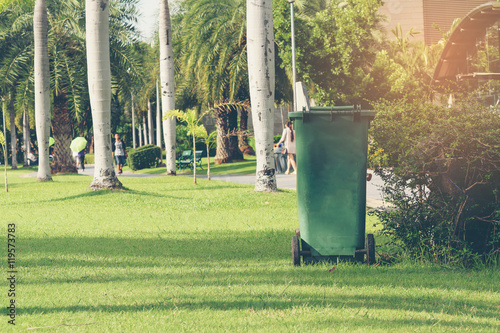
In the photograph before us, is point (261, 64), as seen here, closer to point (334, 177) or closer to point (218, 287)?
point (334, 177)

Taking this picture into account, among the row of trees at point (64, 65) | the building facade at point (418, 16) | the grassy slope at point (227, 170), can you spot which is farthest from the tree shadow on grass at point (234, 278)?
the building facade at point (418, 16)

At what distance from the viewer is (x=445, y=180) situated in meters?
5.73

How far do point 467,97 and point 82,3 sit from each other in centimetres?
2251

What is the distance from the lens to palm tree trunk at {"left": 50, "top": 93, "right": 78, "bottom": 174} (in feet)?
84.6

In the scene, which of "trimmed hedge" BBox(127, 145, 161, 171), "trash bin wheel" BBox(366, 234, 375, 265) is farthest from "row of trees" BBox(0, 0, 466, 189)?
"trash bin wheel" BBox(366, 234, 375, 265)

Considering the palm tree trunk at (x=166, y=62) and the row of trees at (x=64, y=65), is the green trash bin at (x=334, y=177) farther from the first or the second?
the palm tree trunk at (x=166, y=62)

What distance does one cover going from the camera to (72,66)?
81.7 feet

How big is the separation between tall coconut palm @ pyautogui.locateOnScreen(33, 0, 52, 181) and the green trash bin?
53.5ft

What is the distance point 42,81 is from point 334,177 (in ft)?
54.7

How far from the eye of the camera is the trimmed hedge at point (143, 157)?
101 feet

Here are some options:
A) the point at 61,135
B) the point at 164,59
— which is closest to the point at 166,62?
the point at 164,59

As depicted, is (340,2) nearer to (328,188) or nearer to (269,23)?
(269,23)

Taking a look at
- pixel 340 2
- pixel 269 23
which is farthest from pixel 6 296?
pixel 340 2

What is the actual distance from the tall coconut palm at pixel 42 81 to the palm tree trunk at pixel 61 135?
5.20 metres
